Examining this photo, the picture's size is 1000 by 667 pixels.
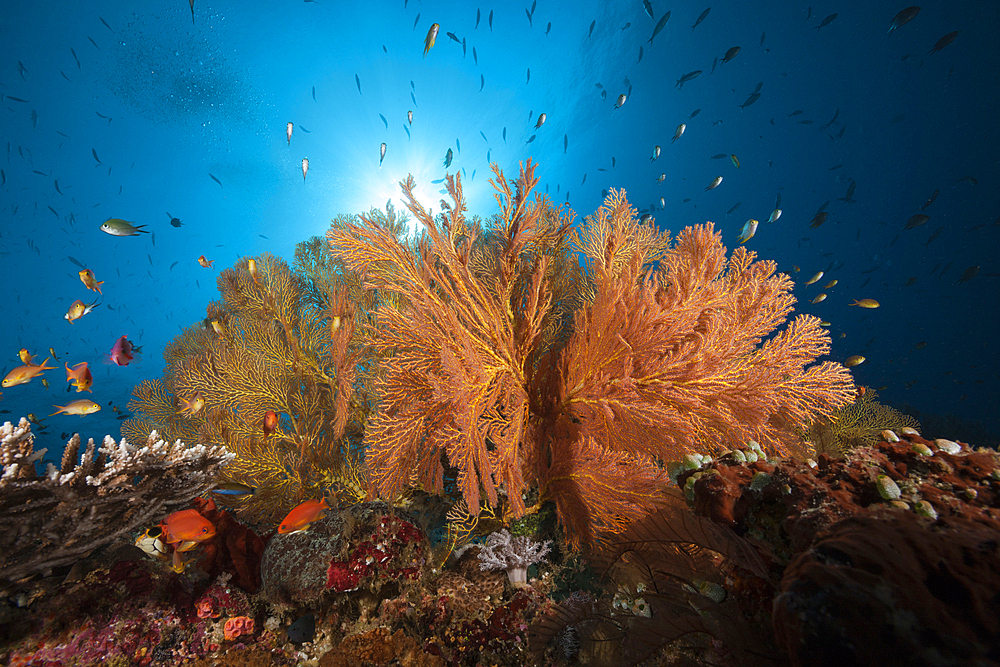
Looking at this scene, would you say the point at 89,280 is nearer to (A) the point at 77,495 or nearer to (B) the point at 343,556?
(A) the point at 77,495

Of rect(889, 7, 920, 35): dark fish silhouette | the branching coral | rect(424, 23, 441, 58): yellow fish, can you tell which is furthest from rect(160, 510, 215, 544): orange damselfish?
rect(889, 7, 920, 35): dark fish silhouette

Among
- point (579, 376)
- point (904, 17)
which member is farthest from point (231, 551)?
point (904, 17)

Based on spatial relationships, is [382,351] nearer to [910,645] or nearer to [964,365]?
[910,645]

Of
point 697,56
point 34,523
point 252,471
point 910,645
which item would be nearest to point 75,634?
point 34,523

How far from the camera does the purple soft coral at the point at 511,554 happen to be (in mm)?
2865

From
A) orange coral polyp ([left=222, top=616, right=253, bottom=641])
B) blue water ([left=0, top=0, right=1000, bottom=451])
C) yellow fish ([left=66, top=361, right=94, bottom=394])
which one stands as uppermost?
blue water ([left=0, top=0, right=1000, bottom=451])

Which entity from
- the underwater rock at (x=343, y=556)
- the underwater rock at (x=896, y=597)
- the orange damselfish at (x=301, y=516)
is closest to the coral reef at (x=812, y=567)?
the underwater rock at (x=896, y=597)

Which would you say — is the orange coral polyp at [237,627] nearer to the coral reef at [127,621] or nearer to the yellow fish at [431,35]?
the coral reef at [127,621]

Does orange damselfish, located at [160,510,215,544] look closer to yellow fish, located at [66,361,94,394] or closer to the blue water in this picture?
yellow fish, located at [66,361,94,394]

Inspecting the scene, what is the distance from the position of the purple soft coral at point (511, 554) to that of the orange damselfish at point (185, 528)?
216 cm

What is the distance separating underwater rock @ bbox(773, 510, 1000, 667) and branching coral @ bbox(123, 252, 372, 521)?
11.4ft

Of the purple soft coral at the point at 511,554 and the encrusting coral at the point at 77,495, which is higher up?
the encrusting coral at the point at 77,495

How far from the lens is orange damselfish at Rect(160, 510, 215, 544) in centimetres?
247

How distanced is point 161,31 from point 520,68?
27.7 metres
